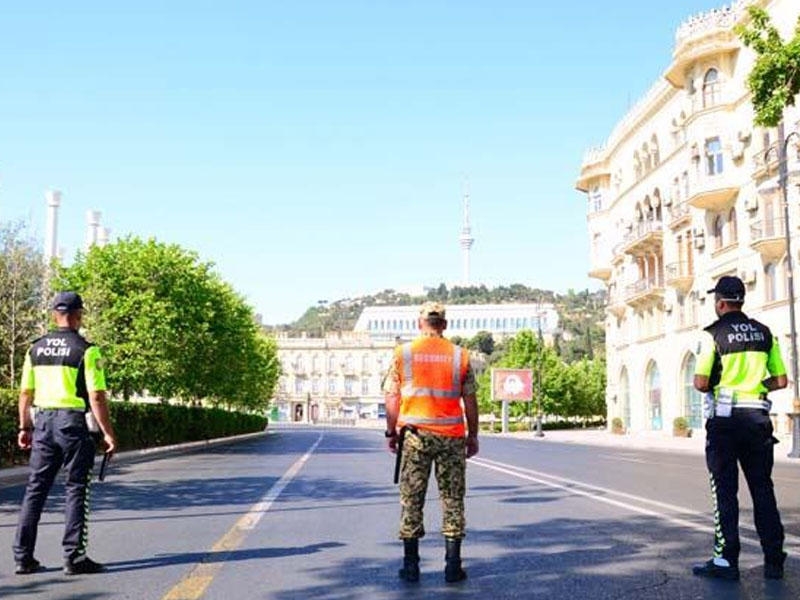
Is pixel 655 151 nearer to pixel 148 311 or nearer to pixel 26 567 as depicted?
pixel 148 311

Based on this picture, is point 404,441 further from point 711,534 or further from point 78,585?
point 711,534

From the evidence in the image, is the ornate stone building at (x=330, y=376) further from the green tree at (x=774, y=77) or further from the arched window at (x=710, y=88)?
the green tree at (x=774, y=77)

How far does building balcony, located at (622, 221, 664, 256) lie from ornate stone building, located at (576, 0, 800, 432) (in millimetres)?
99

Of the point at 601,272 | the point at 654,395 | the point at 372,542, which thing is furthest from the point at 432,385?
the point at 601,272

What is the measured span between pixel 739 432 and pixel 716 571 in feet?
3.02

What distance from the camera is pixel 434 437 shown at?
5.96 m

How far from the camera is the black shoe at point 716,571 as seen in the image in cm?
596

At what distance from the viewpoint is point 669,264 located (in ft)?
160

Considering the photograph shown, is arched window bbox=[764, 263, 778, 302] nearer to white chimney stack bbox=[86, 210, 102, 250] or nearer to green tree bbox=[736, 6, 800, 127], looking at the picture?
green tree bbox=[736, 6, 800, 127]

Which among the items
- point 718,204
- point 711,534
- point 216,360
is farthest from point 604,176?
point 711,534

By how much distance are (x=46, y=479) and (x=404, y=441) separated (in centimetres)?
251

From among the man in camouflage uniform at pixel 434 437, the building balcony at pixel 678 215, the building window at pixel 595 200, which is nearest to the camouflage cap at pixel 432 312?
the man in camouflage uniform at pixel 434 437

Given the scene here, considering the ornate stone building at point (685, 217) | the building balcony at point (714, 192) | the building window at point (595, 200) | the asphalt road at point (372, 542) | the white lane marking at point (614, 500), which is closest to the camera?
the asphalt road at point (372, 542)

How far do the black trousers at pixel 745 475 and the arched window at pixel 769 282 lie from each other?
114ft
